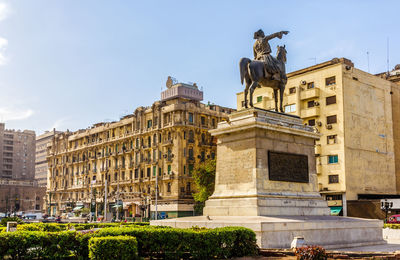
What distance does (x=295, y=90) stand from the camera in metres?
60.1

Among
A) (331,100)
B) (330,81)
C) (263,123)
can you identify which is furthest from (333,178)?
(263,123)

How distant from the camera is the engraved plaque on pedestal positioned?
21328 millimetres

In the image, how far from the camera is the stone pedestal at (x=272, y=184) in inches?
785

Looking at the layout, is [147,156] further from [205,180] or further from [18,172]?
[18,172]

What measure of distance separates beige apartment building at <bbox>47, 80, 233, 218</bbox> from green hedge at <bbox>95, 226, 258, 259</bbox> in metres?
51.3

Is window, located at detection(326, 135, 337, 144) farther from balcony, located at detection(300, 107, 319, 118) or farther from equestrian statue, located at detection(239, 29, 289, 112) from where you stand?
equestrian statue, located at detection(239, 29, 289, 112)

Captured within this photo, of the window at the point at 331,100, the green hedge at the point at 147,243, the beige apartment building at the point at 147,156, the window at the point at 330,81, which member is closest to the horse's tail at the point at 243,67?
the green hedge at the point at 147,243

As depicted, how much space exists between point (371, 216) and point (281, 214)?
3526 centimetres

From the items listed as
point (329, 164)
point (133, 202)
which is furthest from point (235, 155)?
point (133, 202)

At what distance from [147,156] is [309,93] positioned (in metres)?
32.8

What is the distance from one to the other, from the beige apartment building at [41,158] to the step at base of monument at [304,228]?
138 metres

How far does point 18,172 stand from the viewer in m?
155

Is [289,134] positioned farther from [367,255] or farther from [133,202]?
[133,202]

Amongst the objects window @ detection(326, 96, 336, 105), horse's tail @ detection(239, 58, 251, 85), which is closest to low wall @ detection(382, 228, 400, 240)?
horse's tail @ detection(239, 58, 251, 85)
